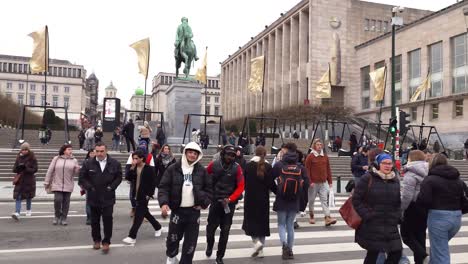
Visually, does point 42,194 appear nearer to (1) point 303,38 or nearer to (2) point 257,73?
(2) point 257,73

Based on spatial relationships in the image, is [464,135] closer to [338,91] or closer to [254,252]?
[338,91]

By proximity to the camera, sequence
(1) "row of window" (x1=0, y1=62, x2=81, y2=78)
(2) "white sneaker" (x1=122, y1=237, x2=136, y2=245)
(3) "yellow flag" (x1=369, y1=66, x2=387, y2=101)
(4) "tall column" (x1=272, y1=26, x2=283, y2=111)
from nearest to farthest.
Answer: (2) "white sneaker" (x1=122, y1=237, x2=136, y2=245) < (3) "yellow flag" (x1=369, y1=66, x2=387, y2=101) < (4) "tall column" (x1=272, y1=26, x2=283, y2=111) < (1) "row of window" (x1=0, y1=62, x2=81, y2=78)

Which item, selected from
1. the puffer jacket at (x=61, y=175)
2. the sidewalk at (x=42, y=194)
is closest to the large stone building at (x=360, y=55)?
the sidewalk at (x=42, y=194)

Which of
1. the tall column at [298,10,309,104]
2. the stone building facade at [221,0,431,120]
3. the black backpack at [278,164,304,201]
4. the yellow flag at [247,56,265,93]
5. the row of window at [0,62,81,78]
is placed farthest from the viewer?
the row of window at [0,62,81,78]

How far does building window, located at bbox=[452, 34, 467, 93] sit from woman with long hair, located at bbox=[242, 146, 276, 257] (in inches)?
1706

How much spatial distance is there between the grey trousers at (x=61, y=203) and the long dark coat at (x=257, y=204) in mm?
4564

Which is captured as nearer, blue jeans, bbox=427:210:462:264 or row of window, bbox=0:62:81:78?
blue jeans, bbox=427:210:462:264

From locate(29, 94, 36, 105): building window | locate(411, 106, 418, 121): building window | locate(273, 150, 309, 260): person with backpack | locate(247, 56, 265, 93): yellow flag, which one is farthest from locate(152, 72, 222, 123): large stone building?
locate(273, 150, 309, 260): person with backpack

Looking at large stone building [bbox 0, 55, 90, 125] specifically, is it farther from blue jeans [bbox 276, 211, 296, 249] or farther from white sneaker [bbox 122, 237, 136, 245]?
blue jeans [bbox 276, 211, 296, 249]

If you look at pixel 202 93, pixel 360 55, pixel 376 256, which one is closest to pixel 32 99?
pixel 202 93

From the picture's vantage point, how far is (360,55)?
61312 millimetres

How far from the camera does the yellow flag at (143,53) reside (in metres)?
28.3

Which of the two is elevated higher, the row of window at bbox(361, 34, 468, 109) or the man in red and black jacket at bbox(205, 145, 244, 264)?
the row of window at bbox(361, 34, 468, 109)

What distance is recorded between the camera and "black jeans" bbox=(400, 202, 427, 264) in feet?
20.1
